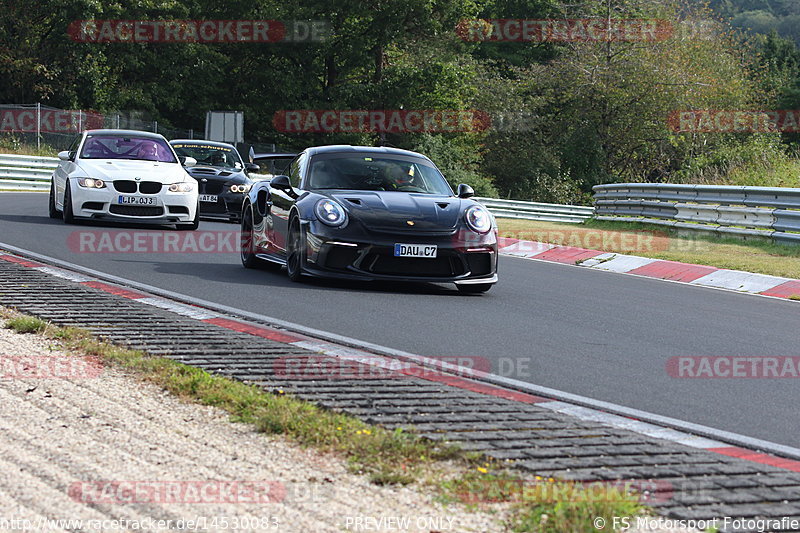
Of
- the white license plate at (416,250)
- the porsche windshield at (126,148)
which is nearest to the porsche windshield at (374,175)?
the white license plate at (416,250)

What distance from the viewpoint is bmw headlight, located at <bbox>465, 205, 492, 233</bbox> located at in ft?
36.1

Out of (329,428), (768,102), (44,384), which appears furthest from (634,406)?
(768,102)

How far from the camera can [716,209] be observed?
1870 centimetres

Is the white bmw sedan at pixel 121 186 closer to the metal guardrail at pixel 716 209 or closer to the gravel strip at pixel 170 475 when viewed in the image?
the metal guardrail at pixel 716 209

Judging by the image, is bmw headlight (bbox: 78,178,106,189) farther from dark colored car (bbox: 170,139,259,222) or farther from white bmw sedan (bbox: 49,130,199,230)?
dark colored car (bbox: 170,139,259,222)

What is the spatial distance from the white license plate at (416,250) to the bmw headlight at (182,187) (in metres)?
7.03

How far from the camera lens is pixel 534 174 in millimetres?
54094

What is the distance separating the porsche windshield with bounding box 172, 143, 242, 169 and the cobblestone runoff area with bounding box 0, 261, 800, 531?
13.1 metres

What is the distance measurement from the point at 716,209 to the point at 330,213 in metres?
9.86

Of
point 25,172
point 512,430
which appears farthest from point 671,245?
point 25,172

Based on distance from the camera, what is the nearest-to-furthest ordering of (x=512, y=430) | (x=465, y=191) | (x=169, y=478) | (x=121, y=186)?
(x=169, y=478) < (x=512, y=430) < (x=465, y=191) < (x=121, y=186)

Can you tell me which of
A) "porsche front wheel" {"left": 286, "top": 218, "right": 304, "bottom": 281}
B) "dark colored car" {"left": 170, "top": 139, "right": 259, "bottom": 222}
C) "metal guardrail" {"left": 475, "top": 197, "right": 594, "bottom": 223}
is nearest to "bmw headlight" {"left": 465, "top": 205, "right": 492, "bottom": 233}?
"porsche front wheel" {"left": 286, "top": 218, "right": 304, "bottom": 281}

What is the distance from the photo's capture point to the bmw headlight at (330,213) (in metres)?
10.7

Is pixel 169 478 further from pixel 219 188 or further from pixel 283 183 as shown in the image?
pixel 219 188
